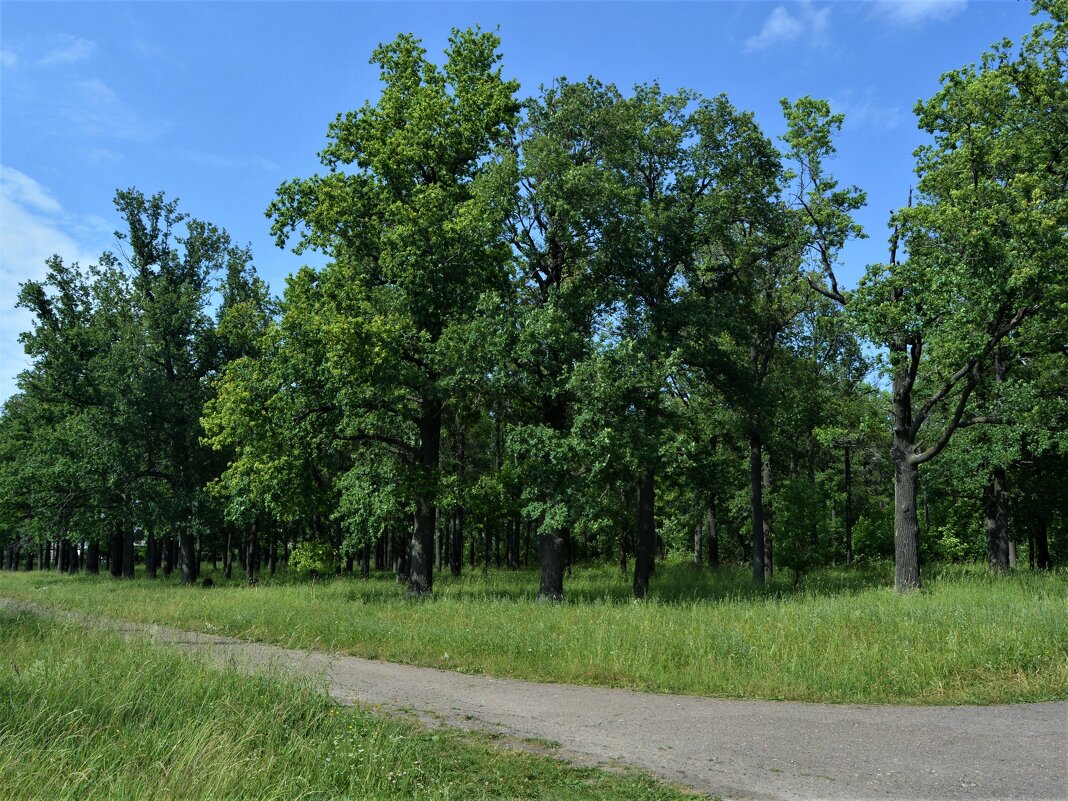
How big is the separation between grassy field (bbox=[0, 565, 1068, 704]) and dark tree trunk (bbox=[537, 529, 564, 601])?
2024 millimetres

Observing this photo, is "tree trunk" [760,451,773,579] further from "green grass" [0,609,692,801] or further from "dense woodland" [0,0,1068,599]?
"green grass" [0,609,692,801]

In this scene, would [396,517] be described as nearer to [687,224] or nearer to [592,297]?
[592,297]

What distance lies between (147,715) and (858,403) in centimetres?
2987

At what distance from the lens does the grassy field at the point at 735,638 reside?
9.50 meters

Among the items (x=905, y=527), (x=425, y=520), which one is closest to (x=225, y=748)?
(x=425, y=520)

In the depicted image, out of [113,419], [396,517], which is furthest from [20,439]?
[396,517]

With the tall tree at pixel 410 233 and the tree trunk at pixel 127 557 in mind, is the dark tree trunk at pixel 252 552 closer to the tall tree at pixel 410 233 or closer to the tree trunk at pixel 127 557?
the tree trunk at pixel 127 557

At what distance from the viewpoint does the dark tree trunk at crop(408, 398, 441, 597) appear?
21.3 meters

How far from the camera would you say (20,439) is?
4416 centimetres

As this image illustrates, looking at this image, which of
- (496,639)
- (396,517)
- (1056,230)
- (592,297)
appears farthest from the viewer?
(396,517)

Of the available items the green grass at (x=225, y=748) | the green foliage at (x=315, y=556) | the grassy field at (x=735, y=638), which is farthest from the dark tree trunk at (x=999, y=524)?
the green grass at (x=225, y=748)

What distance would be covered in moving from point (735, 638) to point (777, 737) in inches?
149

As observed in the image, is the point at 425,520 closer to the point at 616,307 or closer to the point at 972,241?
the point at 616,307

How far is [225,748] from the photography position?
19.4ft
